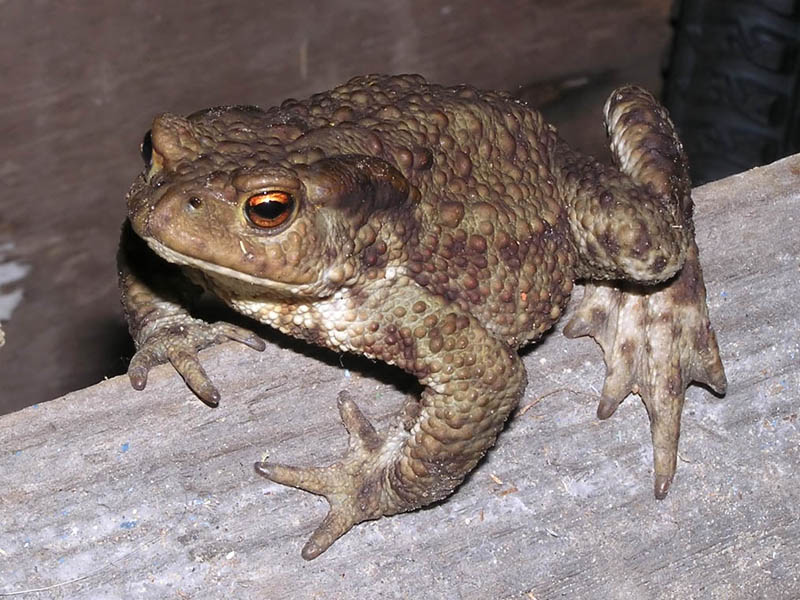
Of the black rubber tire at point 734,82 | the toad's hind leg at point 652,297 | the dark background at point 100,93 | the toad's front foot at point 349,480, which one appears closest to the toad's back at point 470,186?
the toad's hind leg at point 652,297

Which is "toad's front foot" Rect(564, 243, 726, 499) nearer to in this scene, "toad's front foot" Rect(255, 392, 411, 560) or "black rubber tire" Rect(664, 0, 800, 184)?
"toad's front foot" Rect(255, 392, 411, 560)

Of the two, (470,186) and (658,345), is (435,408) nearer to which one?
(470,186)

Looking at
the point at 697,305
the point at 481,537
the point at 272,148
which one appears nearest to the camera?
the point at 272,148

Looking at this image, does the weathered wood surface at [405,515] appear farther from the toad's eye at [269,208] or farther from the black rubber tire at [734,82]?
the black rubber tire at [734,82]

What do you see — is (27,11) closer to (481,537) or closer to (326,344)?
(326,344)

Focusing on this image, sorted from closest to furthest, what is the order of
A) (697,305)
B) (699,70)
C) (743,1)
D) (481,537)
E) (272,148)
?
1. (272,148)
2. (481,537)
3. (697,305)
4. (743,1)
5. (699,70)

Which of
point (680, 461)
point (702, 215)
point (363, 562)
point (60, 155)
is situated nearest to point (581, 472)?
point (680, 461)
